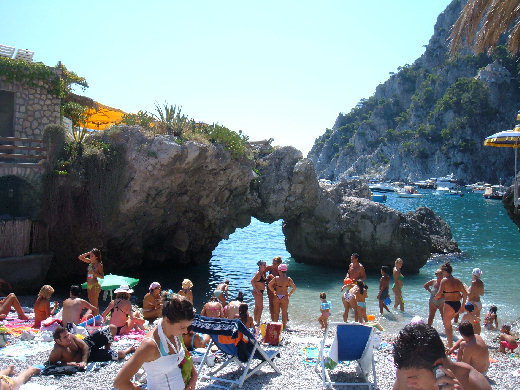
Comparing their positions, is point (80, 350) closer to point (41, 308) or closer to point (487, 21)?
point (41, 308)

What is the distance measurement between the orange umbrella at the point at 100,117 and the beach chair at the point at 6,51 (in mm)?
3382

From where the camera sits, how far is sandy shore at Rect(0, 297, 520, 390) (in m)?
6.82

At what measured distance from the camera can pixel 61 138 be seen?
15.6m

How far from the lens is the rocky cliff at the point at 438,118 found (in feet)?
318

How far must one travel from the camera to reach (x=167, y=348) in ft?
13.1

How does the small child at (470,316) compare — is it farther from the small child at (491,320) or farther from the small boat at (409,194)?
the small boat at (409,194)

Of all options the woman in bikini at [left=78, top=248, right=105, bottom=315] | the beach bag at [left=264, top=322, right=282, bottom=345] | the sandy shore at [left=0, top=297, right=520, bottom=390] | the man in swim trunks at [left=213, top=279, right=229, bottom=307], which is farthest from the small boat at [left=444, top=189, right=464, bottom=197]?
the beach bag at [left=264, top=322, right=282, bottom=345]

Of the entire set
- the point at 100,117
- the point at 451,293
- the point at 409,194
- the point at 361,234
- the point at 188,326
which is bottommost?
the point at 451,293

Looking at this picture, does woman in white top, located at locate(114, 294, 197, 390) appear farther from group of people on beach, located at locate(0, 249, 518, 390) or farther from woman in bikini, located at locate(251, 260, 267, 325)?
woman in bikini, located at locate(251, 260, 267, 325)

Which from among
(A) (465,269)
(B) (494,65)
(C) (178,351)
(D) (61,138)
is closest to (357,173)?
(B) (494,65)

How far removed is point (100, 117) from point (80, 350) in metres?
13.6

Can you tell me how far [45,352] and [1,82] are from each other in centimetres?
1110

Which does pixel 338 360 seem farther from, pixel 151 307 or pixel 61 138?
pixel 61 138

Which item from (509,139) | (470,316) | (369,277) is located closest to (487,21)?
(470,316)
